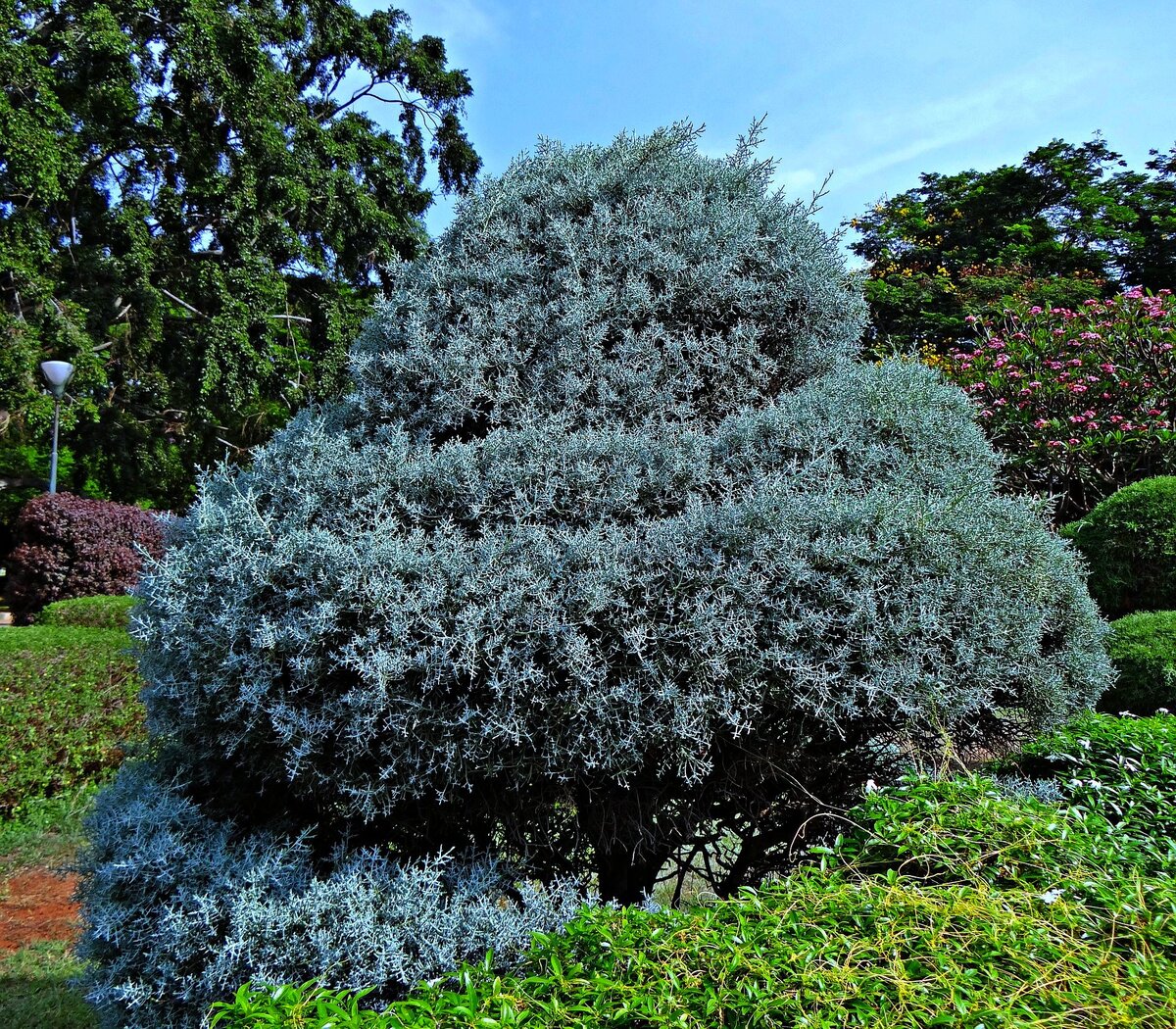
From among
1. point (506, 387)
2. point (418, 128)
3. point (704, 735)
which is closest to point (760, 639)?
point (704, 735)

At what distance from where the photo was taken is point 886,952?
1.76 meters

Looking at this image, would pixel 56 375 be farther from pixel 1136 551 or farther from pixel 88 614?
pixel 1136 551

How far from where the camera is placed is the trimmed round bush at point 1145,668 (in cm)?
598

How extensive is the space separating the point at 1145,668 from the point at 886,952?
5.55m

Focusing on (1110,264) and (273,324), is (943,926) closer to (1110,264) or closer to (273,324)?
(273,324)

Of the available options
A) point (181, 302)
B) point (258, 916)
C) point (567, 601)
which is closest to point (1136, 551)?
point (567, 601)

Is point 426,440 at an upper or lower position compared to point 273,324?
lower

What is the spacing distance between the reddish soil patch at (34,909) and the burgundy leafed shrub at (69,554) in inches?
316

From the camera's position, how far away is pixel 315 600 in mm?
2438

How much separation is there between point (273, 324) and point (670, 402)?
56.3ft

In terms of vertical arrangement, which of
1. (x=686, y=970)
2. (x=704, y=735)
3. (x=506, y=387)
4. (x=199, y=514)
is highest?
(x=506, y=387)

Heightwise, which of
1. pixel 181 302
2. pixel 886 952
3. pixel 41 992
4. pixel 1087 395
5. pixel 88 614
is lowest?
pixel 41 992

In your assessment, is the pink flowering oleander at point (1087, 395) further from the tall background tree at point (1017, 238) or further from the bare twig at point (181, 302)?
the bare twig at point (181, 302)

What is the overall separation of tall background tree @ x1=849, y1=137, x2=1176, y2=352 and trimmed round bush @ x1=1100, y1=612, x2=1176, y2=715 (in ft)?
48.7
